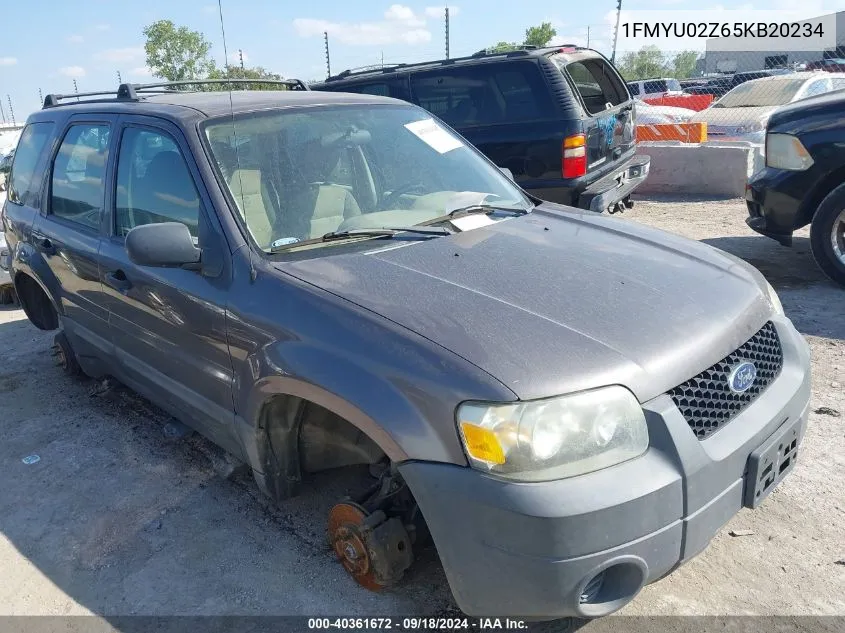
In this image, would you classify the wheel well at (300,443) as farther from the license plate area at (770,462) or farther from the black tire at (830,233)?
the black tire at (830,233)

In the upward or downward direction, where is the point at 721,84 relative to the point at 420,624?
upward

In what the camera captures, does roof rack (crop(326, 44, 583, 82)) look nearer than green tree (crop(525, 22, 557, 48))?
Yes

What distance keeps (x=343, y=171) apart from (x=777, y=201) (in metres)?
4.14

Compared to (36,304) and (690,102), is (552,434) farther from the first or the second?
(690,102)

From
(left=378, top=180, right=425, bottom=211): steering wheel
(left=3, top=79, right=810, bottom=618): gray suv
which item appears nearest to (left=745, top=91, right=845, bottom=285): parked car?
(left=3, top=79, right=810, bottom=618): gray suv

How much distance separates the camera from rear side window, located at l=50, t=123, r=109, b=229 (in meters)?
3.69

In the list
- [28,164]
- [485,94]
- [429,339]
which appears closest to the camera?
[429,339]

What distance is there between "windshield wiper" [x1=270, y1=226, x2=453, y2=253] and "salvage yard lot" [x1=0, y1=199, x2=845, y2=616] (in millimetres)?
1182

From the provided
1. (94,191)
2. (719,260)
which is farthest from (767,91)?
(94,191)

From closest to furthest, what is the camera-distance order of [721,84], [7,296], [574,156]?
[574,156] → [7,296] → [721,84]

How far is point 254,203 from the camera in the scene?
2912 millimetres

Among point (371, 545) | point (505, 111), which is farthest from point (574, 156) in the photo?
point (371, 545)

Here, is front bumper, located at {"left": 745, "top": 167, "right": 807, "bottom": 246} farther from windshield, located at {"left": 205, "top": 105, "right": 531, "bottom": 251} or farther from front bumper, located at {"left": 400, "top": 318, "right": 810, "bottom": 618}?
front bumper, located at {"left": 400, "top": 318, "right": 810, "bottom": 618}

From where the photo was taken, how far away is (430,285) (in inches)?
98.5
